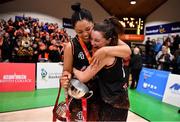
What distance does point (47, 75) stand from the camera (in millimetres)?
6586

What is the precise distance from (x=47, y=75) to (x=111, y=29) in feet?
17.6

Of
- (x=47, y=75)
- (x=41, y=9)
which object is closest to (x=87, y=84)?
(x=47, y=75)

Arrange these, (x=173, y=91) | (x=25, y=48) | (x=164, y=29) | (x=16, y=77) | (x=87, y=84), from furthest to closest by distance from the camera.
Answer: (x=164, y=29) → (x=25, y=48) → (x=16, y=77) → (x=173, y=91) → (x=87, y=84)

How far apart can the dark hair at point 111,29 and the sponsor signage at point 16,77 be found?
5.03m

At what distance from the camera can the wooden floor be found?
3.76 m


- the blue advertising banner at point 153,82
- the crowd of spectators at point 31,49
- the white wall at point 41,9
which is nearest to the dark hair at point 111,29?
the blue advertising banner at point 153,82

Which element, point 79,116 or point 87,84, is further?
point 79,116

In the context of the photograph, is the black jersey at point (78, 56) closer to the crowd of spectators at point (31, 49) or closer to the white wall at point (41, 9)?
the crowd of spectators at point (31, 49)

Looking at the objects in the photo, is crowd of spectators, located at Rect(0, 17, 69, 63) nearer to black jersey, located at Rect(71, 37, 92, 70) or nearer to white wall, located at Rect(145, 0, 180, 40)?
black jersey, located at Rect(71, 37, 92, 70)

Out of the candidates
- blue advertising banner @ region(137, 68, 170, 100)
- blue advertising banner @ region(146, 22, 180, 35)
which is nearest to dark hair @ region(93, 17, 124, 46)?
blue advertising banner @ region(137, 68, 170, 100)

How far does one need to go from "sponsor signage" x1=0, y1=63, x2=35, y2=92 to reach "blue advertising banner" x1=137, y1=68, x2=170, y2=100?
3391mm

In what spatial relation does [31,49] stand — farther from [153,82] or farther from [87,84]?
[87,84]

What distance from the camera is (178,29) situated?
36.3 ft

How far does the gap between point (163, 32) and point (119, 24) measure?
1158 cm
